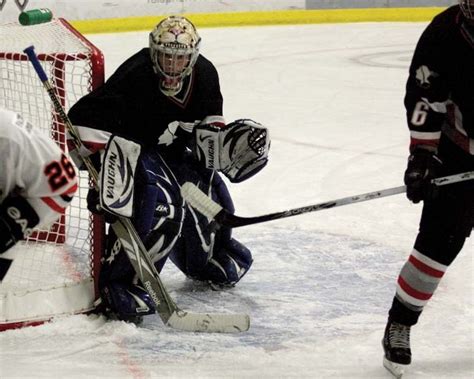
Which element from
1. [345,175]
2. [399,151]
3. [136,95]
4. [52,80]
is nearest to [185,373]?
[136,95]

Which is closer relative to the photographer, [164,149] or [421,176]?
[421,176]

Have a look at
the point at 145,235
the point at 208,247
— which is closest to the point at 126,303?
the point at 145,235

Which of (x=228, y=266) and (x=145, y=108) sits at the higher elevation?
(x=145, y=108)

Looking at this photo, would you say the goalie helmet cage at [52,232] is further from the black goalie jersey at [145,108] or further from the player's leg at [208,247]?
the player's leg at [208,247]

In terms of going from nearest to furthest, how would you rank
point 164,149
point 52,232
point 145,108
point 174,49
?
point 174,49
point 145,108
point 164,149
point 52,232

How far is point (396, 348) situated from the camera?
2301 mm

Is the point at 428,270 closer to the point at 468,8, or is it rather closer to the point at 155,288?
the point at 468,8

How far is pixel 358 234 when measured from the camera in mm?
3365

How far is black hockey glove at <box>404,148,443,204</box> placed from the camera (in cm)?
218

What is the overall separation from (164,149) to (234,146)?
20 cm

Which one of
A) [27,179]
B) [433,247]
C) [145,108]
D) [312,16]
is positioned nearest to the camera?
[27,179]

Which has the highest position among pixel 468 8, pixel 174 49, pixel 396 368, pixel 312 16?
pixel 468 8

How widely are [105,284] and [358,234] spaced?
1.04 m

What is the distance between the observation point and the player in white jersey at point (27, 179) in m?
1.61
